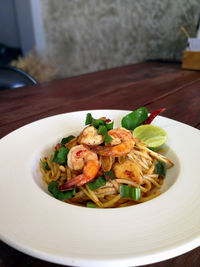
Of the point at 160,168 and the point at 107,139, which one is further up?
the point at 107,139

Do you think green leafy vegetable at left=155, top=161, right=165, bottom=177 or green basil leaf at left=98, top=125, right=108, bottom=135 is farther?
green leafy vegetable at left=155, top=161, right=165, bottom=177

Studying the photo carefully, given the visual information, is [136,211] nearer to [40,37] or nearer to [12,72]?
[12,72]

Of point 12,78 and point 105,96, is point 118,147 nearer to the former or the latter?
point 105,96

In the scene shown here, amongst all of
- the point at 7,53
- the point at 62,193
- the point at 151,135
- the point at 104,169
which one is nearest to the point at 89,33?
the point at 7,53

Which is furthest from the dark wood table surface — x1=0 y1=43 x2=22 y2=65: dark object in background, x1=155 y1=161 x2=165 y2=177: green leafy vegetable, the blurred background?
x1=0 y1=43 x2=22 y2=65: dark object in background

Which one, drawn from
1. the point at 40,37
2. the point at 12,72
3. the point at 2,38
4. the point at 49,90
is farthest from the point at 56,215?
the point at 2,38

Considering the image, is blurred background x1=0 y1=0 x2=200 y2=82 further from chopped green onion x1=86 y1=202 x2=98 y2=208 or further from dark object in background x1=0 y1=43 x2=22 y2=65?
chopped green onion x1=86 y1=202 x2=98 y2=208

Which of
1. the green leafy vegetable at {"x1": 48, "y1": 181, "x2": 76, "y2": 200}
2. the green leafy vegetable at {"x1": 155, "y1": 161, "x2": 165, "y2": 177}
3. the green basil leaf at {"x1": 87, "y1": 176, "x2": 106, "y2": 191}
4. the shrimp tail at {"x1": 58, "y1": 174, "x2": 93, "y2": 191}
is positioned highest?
the shrimp tail at {"x1": 58, "y1": 174, "x2": 93, "y2": 191}
